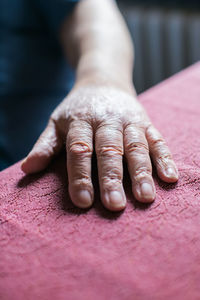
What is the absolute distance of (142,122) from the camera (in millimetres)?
547

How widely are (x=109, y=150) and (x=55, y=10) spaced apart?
52cm

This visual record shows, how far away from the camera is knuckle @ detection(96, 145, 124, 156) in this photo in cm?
48

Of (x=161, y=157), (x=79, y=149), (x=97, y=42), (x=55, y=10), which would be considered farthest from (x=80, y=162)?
→ (x=55, y=10)

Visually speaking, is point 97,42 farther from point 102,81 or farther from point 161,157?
point 161,157

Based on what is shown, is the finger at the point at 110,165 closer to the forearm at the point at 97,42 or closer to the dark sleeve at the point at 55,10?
the forearm at the point at 97,42

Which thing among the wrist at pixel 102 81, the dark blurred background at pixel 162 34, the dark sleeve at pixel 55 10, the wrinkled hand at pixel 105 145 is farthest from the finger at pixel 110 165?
the dark blurred background at pixel 162 34

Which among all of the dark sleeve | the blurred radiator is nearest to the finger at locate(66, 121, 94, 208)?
the dark sleeve

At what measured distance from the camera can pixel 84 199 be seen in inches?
17.1

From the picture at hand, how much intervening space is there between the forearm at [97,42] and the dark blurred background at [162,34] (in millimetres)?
767

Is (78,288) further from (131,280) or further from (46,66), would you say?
(46,66)

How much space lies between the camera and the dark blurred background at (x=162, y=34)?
1532 mm

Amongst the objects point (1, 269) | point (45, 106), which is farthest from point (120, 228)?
point (45, 106)

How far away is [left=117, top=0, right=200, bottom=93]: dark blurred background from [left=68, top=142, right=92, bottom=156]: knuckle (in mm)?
1270

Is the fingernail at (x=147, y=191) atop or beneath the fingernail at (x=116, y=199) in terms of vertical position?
beneath
